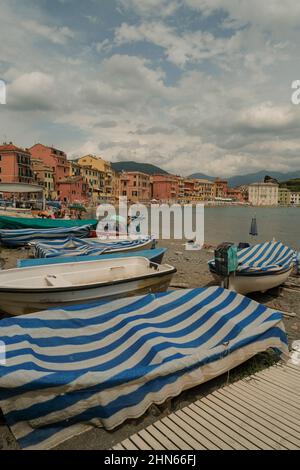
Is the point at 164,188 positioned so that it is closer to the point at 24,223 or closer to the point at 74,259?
the point at 24,223

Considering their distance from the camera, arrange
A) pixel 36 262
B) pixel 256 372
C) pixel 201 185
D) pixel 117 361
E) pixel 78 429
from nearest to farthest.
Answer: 1. pixel 78 429
2. pixel 117 361
3. pixel 256 372
4. pixel 36 262
5. pixel 201 185

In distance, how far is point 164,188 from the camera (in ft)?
454

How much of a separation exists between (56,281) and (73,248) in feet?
23.7

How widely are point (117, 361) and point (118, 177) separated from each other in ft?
396

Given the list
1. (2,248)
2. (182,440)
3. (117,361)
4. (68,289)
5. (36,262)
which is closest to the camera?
(182,440)

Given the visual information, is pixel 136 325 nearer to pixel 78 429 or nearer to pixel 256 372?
pixel 78 429

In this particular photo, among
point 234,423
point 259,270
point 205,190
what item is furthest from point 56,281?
point 205,190

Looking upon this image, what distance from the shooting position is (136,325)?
5.30 m

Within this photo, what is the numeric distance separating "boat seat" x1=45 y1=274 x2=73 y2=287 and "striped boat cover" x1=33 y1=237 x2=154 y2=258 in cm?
377

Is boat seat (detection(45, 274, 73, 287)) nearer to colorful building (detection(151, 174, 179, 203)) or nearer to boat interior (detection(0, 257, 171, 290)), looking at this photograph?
boat interior (detection(0, 257, 171, 290))

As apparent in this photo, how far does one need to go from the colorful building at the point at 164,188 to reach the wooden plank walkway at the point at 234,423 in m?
131

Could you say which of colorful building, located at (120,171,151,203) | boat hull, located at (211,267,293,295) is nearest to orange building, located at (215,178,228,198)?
colorful building, located at (120,171,151,203)
